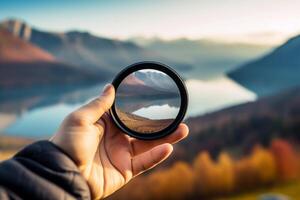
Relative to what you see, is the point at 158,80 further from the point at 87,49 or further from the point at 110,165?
the point at 87,49

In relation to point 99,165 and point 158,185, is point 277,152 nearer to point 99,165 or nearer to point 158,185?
point 158,185

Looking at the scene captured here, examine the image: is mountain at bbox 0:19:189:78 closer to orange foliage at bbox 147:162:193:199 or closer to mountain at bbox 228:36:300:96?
mountain at bbox 228:36:300:96

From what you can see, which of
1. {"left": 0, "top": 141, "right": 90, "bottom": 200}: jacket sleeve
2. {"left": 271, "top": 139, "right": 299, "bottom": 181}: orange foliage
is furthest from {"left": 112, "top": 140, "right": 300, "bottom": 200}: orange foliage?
{"left": 0, "top": 141, "right": 90, "bottom": 200}: jacket sleeve

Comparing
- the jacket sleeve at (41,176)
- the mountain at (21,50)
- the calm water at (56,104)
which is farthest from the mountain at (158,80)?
the mountain at (21,50)

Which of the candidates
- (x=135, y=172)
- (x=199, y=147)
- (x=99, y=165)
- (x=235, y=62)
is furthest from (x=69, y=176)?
(x=235, y=62)

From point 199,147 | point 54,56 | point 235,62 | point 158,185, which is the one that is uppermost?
point 235,62

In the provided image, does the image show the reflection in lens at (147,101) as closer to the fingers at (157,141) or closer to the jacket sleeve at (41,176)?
the fingers at (157,141)
